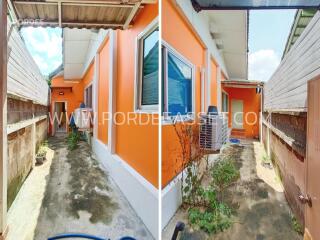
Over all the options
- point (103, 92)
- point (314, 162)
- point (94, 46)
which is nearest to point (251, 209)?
point (314, 162)

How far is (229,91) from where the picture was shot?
4.05ft

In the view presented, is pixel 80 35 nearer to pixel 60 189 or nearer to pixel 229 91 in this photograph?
pixel 60 189

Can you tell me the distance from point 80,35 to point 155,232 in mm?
2260

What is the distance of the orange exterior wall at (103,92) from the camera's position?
288 centimetres

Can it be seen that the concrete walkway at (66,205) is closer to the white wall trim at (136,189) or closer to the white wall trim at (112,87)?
the white wall trim at (136,189)

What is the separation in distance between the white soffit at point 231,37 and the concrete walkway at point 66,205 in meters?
1.16

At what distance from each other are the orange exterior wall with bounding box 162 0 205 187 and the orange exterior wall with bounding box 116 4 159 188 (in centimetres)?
12

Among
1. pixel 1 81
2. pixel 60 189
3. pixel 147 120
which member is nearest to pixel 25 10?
pixel 1 81

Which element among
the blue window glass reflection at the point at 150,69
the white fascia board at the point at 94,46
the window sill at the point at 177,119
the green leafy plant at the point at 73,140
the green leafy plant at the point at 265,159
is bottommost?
the green leafy plant at the point at 265,159

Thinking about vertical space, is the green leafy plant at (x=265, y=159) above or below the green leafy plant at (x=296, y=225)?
above

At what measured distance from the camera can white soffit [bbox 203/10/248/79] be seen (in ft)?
4.05

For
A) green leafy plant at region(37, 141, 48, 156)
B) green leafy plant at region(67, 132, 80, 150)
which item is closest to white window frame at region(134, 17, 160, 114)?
green leafy plant at region(67, 132, 80, 150)

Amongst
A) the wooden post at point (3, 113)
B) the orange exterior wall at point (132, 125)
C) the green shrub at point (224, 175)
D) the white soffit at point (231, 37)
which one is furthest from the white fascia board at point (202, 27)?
the wooden post at point (3, 113)

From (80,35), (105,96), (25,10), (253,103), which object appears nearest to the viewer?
(253,103)
